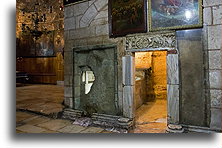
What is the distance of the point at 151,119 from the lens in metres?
4.12

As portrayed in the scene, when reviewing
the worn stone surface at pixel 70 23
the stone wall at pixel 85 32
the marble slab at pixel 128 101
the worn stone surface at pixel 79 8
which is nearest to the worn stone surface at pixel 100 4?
the stone wall at pixel 85 32

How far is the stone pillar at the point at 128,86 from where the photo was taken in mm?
3412

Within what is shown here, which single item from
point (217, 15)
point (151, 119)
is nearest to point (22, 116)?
point (151, 119)

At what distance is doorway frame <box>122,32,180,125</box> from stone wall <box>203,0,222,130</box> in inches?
21.5

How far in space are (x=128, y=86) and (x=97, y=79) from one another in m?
0.88

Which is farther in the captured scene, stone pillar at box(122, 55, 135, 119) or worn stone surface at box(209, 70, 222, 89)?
stone pillar at box(122, 55, 135, 119)

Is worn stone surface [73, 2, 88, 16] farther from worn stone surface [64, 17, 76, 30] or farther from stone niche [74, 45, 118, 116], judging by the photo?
stone niche [74, 45, 118, 116]

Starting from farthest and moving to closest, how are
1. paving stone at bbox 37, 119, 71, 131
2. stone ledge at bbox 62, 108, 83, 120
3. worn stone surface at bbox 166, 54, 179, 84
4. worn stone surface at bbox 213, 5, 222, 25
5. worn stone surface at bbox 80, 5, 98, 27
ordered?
stone ledge at bbox 62, 108, 83, 120, worn stone surface at bbox 80, 5, 98, 27, paving stone at bbox 37, 119, 71, 131, worn stone surface at bbox 166, 54, 179, 84, worn stone surface at bbox 213, 5, 222, 25

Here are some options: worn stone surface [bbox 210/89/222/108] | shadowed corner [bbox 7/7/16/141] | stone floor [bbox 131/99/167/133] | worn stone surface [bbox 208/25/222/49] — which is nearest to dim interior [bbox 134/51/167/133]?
stone floor [bbox 131/99/167/133]

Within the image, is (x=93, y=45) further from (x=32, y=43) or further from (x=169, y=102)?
(x=32, y=43)

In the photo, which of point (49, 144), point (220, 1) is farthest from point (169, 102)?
point (49, 144)

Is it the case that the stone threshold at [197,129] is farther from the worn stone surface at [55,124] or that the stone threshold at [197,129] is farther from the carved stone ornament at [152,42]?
the worn stone surface at [55,124]

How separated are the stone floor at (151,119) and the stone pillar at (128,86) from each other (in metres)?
0.44

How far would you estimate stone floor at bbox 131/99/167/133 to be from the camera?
342 centimetres
